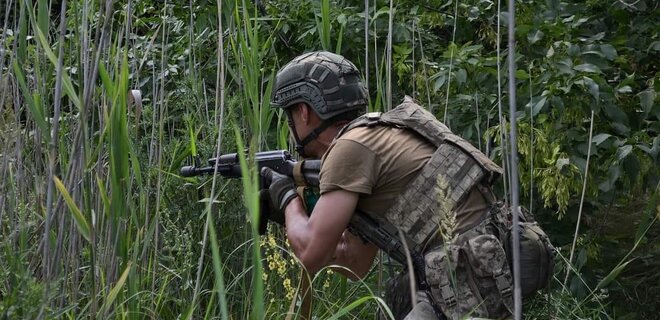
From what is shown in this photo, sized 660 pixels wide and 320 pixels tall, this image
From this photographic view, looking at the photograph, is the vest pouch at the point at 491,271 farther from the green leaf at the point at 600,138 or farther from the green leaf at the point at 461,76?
the green leaf at the point at 461,76

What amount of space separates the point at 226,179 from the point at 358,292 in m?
0.47

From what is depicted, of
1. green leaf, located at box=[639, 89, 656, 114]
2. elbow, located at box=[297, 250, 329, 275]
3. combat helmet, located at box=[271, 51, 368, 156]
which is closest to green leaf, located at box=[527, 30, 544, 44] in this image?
green leaf, located at box=[639, 89, 656, 114]

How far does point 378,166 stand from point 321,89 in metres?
0.28

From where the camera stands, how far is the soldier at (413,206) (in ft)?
9.46

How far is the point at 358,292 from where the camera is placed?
3.46 metres

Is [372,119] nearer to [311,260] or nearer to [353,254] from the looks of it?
[311,260]

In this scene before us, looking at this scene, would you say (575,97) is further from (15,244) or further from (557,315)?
(15,244)

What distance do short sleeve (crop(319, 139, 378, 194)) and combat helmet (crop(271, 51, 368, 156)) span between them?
195 mm

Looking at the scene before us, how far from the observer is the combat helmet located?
3.11 metres

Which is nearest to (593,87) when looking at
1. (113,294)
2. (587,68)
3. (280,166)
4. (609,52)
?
(587,68)

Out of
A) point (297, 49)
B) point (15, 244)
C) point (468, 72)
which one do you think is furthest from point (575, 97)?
point (15, 244)

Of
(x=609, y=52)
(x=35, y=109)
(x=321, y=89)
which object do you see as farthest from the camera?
(x=609, y=52)

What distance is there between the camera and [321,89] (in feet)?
10.2

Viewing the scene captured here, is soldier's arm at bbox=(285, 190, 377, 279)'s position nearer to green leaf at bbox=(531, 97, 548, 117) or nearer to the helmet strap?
the helmet strap
